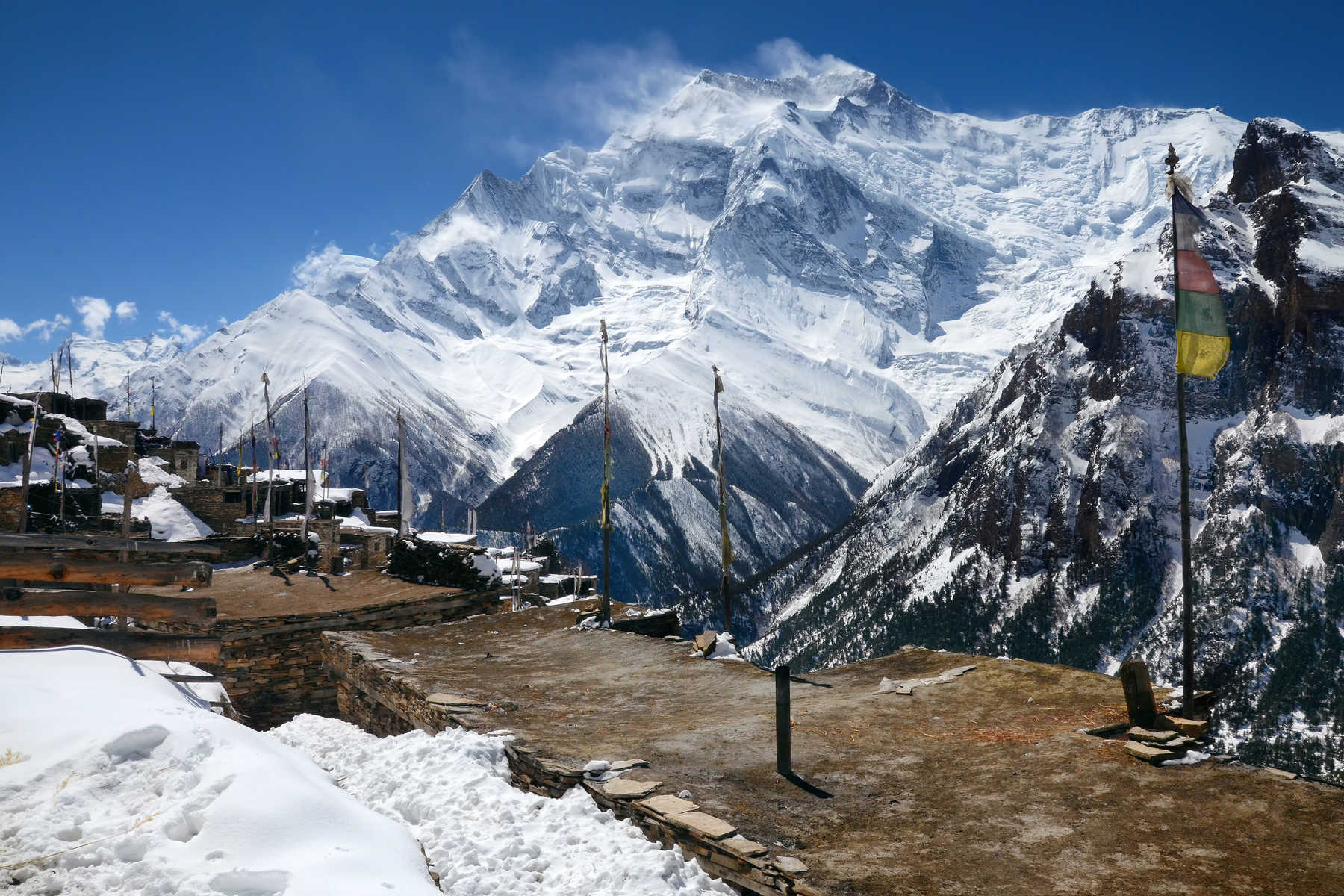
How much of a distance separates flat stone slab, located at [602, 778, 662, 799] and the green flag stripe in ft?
54.9

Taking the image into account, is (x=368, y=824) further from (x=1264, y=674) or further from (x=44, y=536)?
(x=1264, y=674)

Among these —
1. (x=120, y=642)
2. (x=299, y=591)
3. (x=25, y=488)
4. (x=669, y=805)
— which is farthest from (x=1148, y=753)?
(x=25, y=488)

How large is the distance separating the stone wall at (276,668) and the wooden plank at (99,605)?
12090mm

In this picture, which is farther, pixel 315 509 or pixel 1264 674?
pixel 1264 674

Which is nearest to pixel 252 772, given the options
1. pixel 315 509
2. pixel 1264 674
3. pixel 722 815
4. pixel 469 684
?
pixel 722 815

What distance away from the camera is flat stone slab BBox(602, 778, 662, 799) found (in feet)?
44.6

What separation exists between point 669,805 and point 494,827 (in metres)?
2.56

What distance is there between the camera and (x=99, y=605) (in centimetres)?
1541

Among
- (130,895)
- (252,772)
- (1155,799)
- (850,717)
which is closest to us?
(130,895)

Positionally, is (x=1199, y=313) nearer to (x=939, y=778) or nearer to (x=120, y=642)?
(x=939, y=778)

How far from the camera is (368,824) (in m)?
11.1

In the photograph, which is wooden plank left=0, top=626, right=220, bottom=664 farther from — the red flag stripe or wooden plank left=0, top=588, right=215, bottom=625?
the red flag stripe

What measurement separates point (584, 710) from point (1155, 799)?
10.9 meters

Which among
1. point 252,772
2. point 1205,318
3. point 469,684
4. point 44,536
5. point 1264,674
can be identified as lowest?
point 1264,674
